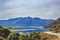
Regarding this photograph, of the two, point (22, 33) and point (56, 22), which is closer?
point (22, 33)

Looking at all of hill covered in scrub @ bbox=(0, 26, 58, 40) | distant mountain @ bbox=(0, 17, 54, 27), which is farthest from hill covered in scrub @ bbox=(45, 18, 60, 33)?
hill covered in scrub @ bbox=(0, 26, 58, 40)

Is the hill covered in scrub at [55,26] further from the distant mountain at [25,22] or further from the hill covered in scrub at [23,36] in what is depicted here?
the hill covered in scrub at [23,36]

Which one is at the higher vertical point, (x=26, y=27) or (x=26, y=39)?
(x=26, y=27)

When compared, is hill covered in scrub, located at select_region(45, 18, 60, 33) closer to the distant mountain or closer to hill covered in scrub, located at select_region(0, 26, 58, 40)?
the distant mountain

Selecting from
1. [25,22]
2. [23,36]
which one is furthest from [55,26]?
[23,36]

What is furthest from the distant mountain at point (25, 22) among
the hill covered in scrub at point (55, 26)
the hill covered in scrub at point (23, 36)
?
the hill covered in scrub at point (23, 36)

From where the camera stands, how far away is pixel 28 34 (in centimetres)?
663

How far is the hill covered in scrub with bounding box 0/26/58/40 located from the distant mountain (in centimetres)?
32

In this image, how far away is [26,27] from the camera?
6875 millimetres

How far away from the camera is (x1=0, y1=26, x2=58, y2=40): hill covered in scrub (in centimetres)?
628

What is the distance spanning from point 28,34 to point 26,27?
389 millimetres

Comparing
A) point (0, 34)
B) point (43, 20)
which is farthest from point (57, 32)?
point (0, 34)

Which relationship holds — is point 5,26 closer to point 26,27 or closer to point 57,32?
point 26,27

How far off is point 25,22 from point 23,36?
2.52ft
